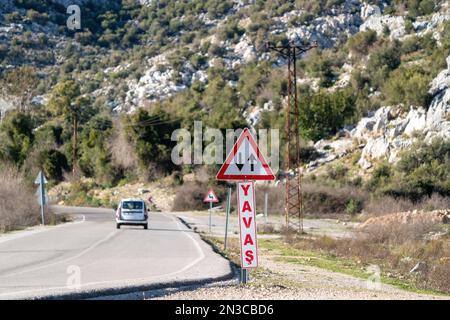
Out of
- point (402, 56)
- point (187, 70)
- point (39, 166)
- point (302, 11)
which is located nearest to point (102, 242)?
point (39, 166)

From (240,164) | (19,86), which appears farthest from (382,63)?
(240,164)

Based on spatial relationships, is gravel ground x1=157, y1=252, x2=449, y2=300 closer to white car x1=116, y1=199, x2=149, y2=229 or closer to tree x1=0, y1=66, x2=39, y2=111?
white car x1=116, y1=199, x2=149, y2=229

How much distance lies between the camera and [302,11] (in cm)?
11231

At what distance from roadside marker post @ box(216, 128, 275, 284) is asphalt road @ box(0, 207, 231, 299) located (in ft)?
5.25

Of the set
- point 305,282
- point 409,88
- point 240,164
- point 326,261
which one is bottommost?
point 326,261

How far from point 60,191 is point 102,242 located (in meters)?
52.0

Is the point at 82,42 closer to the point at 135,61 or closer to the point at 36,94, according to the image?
the point at 135,61

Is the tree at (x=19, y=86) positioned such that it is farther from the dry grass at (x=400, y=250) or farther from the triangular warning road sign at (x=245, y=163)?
the triangular warning road sign at (x=245, y=163)

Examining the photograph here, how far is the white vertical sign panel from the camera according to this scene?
1362 cm

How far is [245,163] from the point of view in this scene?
13727 mm

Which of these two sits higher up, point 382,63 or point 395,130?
point 382,63

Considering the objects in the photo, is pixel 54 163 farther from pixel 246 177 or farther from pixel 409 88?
pixel 246 177

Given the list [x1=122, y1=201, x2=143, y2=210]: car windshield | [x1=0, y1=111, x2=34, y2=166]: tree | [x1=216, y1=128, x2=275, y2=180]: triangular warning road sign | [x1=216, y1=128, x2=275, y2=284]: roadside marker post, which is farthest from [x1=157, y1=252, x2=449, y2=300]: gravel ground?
[x1=0, y1=111, x2=34, y2=166]: tree

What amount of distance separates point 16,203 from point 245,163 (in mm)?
27820
